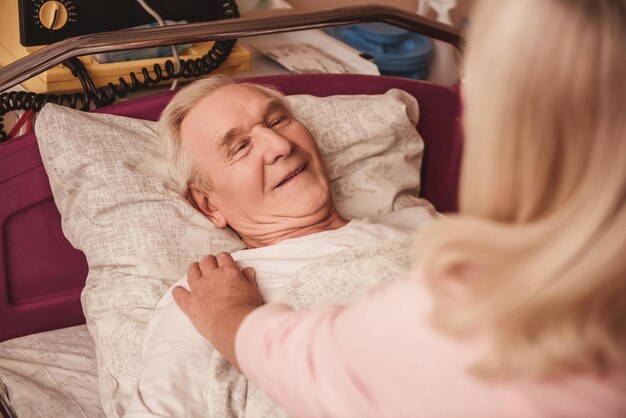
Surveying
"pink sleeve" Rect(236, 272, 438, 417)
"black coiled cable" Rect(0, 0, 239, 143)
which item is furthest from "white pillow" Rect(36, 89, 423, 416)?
"pink sleeve" Rect(236, 272, 438, 417)

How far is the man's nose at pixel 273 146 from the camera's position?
1.46 metres

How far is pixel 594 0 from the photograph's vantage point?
0.64 m

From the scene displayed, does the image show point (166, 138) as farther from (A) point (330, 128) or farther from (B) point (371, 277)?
(B) point (371, 277)

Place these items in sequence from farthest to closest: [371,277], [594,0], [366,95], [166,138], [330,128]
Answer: [366,95], [330,128], [166,138], [371,277], [594,0]

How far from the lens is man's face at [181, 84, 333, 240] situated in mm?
1479

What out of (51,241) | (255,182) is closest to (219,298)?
(255,182)

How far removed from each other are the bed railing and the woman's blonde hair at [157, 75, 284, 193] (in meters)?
0.12

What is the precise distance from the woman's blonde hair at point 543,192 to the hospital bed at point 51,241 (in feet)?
3.32

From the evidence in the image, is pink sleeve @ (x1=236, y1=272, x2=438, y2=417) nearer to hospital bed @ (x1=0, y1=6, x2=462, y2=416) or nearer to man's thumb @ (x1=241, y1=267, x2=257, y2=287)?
man's thumb @ (x1=241, y1=267, x2=257, y2=287)

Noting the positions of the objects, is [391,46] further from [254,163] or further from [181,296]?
[181,296]

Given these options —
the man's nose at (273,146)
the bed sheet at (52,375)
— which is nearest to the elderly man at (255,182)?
the man's nose at (273,146)

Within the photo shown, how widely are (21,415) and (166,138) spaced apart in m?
0.62

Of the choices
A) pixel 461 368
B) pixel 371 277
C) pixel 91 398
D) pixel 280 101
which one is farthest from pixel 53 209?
pixel 461 368

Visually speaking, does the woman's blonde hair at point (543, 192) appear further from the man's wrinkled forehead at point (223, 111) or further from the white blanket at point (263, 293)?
the man's wrinkled forehead at point (223, 111)
